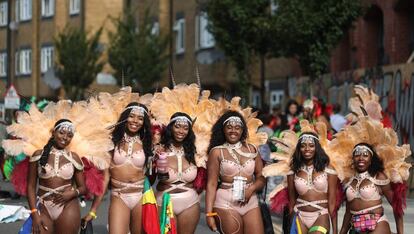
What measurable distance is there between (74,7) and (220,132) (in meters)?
40.0

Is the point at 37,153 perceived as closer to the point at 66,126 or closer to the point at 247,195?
the point at 66,126

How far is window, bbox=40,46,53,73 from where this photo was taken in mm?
50156

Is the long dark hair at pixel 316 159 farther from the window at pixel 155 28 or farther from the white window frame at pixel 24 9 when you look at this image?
the white window frame at pixel 24 9

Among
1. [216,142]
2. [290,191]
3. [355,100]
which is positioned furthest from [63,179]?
[355,100]

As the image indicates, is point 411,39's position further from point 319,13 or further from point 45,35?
point 45,35

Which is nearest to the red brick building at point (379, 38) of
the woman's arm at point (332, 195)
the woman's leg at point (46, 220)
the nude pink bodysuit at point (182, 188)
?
the woman's arm at point (332, 195)

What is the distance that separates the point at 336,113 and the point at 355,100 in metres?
7.75

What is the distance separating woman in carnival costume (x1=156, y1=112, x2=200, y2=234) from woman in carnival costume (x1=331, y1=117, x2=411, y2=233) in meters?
1.45

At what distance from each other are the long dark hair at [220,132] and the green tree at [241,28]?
57.0 feet

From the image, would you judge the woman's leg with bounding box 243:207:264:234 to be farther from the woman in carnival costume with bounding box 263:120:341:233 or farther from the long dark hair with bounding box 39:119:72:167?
the long dark hair with bounding box 39:119:72:167

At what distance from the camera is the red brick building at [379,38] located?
28250mm

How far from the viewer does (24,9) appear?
5259 cm

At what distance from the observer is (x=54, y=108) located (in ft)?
30.7

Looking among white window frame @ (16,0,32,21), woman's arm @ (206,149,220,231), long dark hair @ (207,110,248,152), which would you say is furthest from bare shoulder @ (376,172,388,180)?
white window frame @ (16,0,32,21)
